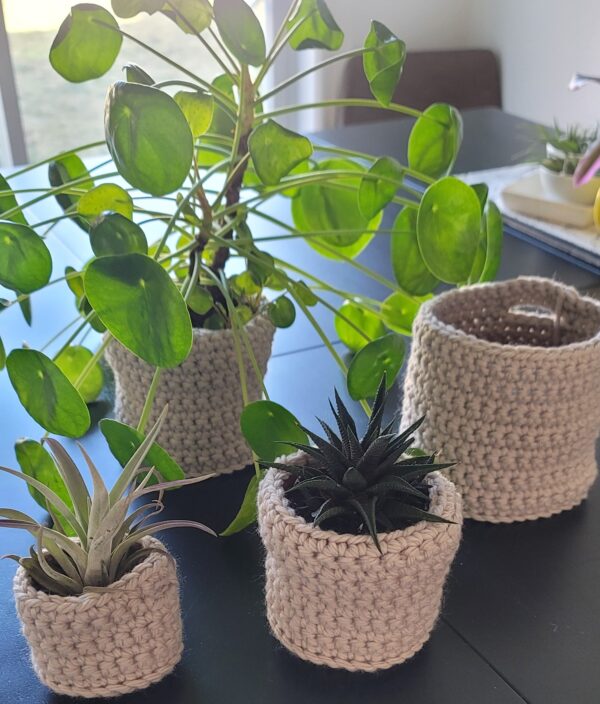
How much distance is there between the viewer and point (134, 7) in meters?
0.63

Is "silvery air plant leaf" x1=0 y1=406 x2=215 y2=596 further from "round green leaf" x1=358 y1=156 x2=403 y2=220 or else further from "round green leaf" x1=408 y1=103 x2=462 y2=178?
"round green leaf" x1=408 y1=103 x2=462 y2=178

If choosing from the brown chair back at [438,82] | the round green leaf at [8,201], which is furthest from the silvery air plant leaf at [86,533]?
the brown chair back at [438,82]

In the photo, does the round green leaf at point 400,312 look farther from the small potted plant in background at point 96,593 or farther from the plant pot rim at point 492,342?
the small potted plant in background at point 96,593

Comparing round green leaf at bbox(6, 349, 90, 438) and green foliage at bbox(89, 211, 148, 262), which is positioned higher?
green foliage at bbox(89, 211, 148, 262)

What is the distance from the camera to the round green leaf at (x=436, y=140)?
80 cm

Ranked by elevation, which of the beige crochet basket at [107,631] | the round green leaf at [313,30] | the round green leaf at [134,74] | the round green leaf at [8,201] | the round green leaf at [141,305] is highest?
the round green leaf at [313,30]

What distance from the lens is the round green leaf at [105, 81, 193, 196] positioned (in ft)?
1.72

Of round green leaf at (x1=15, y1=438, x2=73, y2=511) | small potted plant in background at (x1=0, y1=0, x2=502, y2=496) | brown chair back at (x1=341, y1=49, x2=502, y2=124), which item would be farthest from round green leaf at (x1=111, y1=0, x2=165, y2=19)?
brown chair back at (x1=341, y1=49, x2=502, y2=124)

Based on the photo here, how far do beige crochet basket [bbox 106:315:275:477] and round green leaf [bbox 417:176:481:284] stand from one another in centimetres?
16

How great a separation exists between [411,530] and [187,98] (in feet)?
1.17

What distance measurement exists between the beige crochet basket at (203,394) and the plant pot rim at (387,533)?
148 mm

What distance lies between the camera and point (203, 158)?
90 cm

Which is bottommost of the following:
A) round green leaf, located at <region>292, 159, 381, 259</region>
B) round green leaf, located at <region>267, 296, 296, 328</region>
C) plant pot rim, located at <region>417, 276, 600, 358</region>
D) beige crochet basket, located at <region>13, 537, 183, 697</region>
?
Result: beige crochet basket, located at <region>13, 537, 183, 697</region>

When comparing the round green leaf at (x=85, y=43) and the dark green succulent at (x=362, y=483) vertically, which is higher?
the round green leaf at (x=85, y=43)
